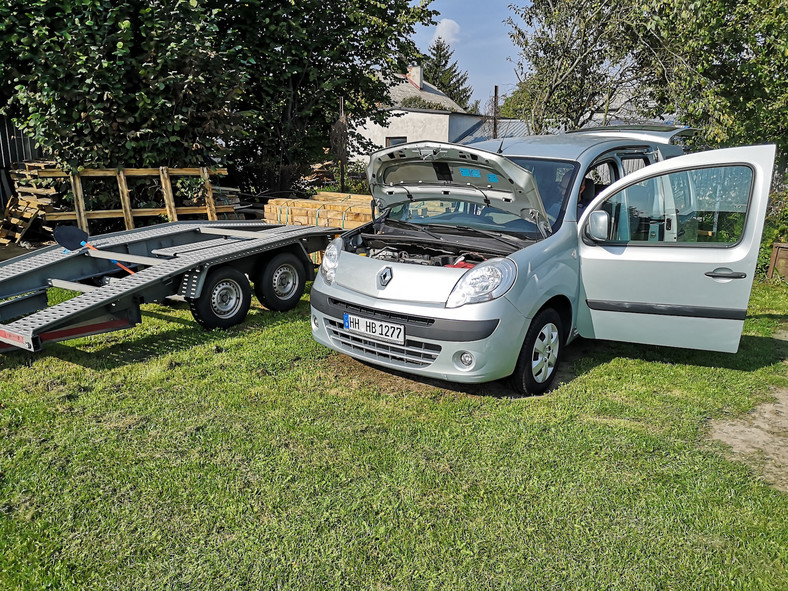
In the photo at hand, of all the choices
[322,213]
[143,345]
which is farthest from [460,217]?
[322,213]

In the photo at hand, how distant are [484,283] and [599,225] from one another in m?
1.19

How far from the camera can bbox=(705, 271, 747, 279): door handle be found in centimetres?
438

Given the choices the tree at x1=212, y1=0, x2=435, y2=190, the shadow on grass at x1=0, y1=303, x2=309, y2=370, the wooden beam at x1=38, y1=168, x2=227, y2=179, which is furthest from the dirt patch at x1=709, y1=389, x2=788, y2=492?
the tree at x1=212, y1=0, x2=435, y2=190

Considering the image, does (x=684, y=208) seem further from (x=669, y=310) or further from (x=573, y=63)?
(x=573, y=63)

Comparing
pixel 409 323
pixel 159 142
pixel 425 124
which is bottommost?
pixel 409 323

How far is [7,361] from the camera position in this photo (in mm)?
5039

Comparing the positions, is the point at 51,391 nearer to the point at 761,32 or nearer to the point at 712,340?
the point at 712,340

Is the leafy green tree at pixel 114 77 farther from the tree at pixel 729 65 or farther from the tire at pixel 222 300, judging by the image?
the tree at pixel 729 65

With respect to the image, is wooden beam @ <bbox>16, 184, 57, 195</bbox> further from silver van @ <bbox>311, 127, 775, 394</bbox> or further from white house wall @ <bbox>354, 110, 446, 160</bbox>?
white house wall @ <bbox>354, 110, 446, 160</bbox>

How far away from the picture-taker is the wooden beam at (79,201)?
8766 mm

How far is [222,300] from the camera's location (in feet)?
19.5

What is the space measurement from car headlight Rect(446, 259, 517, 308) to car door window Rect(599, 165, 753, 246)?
1.21m

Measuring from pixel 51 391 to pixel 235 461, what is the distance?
6.31 feet

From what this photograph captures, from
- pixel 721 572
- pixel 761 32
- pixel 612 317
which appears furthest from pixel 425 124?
pixel 721 572
